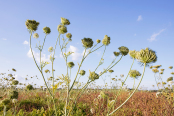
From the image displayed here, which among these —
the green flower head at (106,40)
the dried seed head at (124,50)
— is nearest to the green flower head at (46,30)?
the green flower head at (106,40)

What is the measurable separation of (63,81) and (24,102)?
4.96 metres

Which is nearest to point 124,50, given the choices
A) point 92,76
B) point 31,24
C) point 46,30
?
point 92,76

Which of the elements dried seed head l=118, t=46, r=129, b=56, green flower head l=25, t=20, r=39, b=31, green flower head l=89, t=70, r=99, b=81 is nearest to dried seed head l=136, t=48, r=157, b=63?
dried seed head l=118, t=46, r=129, b=56

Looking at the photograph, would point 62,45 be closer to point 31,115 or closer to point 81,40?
point 81,40

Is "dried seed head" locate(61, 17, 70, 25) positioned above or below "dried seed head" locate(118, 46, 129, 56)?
above

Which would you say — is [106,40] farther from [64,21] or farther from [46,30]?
[46,30]

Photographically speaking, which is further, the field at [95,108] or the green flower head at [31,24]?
the field at [95,108]

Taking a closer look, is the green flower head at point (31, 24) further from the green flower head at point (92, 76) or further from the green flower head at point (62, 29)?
the green flower head at point (92, 76)

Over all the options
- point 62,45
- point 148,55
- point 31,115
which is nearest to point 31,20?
point 62,45

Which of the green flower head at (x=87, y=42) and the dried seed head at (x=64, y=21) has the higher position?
the dried seed head at (x=64, y=21)

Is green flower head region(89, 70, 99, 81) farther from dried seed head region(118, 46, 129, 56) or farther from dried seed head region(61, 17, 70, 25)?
dried seed head region(61, 17, 70, 25)

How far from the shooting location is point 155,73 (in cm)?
910

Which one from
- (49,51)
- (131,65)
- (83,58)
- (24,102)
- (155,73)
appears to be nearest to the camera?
(131,65)

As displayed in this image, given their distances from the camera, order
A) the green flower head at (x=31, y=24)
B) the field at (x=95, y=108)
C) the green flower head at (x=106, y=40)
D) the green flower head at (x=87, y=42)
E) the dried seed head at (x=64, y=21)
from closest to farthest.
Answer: the green flower head at (x=87, y=42) < the green flower head at (x=31, y=24) < the dried seed head at (x=64, y=21) < the green flower head at (x=106, y=40) < the field at (x=95, y=108)
